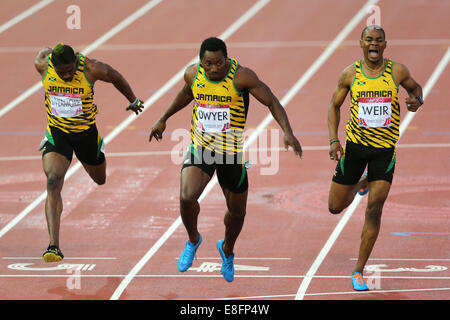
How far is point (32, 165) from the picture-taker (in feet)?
49.1

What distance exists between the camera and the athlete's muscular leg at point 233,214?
364 inches

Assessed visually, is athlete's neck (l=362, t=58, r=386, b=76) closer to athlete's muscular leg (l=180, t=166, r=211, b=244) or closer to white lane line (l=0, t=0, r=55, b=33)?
athlete's muscular leg (l=180, t=166, r=211, b=244)

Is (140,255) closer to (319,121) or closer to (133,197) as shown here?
(133,197)

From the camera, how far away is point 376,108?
29.7 feet

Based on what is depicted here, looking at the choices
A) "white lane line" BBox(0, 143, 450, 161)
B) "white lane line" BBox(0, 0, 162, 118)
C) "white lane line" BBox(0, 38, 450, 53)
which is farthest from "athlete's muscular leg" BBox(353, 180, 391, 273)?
"white lane line" BBox(0, 38, 450, 53)

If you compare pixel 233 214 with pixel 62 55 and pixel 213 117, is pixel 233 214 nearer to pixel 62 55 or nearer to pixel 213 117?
pixel 213 117

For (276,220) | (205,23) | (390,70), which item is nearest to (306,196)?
(276,220)

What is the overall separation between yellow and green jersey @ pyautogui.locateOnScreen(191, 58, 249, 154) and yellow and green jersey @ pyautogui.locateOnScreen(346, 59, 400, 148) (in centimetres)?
113

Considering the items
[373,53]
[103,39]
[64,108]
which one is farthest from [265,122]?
[373,53]

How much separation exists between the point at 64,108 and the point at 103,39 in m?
12.5

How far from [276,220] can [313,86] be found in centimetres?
733

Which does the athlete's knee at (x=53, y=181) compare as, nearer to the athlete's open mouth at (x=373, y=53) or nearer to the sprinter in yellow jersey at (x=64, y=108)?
the sprinter in yellow jersey at (x=64, y=108)

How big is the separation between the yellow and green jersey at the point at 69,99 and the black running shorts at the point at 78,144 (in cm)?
8

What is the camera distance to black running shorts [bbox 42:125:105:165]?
1003 centimetres
